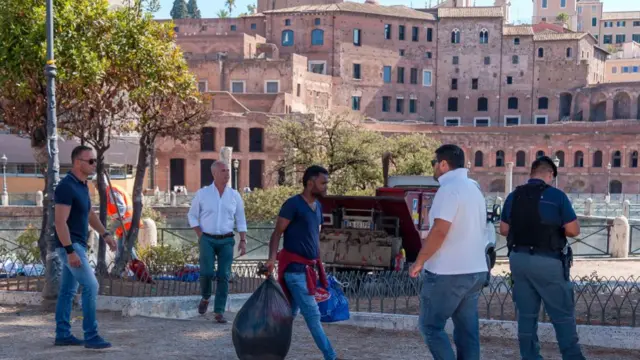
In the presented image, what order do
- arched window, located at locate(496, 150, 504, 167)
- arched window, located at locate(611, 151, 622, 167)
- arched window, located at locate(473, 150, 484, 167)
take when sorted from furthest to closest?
1. arched window, located at locate(473, 150, 484, 167)
2. arched window, located at locate(496, 150, 504, 167)
3. arched window, located at locate(611, 151, 622, 167)

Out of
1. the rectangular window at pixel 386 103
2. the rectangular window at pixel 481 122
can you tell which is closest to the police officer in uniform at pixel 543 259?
the rectangular window at pixel 386 103

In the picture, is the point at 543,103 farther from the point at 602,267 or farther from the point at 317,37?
the point at 602,267

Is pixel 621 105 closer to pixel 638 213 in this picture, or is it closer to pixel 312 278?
pixel 638 213

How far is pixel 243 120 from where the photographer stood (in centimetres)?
4869

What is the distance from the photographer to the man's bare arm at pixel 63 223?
6.02 m

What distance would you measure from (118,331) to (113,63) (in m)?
4.50

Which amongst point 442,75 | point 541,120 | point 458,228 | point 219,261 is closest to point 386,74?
point 442,75

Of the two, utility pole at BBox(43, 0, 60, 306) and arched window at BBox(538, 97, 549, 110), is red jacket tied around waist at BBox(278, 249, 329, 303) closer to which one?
utility pole at BBox(43, 0, 60, 306)

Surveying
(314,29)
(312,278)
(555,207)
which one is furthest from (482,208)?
(314,29)

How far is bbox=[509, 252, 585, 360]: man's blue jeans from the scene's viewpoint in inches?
216

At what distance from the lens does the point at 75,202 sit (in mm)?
6172

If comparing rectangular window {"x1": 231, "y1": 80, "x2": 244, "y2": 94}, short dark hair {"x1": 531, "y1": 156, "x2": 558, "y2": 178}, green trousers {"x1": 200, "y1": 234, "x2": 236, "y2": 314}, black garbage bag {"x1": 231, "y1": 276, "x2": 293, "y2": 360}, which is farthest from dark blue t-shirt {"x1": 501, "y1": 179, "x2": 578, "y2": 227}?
rectangular window {"x1": 231, "y1": 80, "x2": 244, "y2": 94}

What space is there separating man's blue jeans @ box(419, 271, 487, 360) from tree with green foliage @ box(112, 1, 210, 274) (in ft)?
19.9

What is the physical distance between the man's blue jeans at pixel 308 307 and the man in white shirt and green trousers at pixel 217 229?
1754 millimetres
